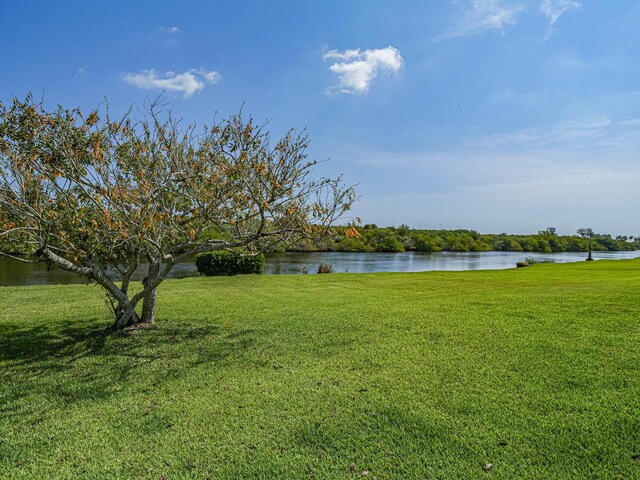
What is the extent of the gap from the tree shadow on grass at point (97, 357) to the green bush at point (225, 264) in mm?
10100

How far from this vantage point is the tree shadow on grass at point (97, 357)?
4.68 m

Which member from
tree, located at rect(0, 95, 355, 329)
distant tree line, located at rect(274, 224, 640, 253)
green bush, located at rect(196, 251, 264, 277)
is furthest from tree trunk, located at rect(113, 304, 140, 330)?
distant tree line, located at rect(274, 224, 640, 253)

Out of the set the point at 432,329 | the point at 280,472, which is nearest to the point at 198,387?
the point at 280,472

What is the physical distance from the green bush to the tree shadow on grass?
33.1ft

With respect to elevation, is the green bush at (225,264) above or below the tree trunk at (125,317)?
above

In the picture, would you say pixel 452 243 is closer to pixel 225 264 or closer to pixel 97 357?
pixel 225 264

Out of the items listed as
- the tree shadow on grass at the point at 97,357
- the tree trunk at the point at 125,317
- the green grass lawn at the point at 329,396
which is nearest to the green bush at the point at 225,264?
the green grass lawn at the point at 329,396

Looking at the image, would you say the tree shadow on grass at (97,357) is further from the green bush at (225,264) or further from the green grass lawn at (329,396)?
the green bush at (225,264)

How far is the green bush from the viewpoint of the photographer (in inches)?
718

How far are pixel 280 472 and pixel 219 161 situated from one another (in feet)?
15.2

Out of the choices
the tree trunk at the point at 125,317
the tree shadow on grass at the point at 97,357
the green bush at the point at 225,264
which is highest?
the green bush at the point at 225,264

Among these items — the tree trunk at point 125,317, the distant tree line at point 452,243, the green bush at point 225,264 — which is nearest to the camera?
the tree trunk at point 125,317

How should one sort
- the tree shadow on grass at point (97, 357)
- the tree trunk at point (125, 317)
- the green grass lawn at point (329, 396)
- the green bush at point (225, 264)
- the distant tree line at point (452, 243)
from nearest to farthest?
1. the green grass lawn at point (329, 396)
2. the tree shadow on grass at point (97, 357)
3. the tree trunk at point (125, 317)
4. the green bush at point (225, 264)
5. the distant tree line at point (452, 243)

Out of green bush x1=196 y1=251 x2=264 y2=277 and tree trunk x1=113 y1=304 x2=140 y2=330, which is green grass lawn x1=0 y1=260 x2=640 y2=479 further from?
green bush x1=196 y1=251 x2=264 y2=277
